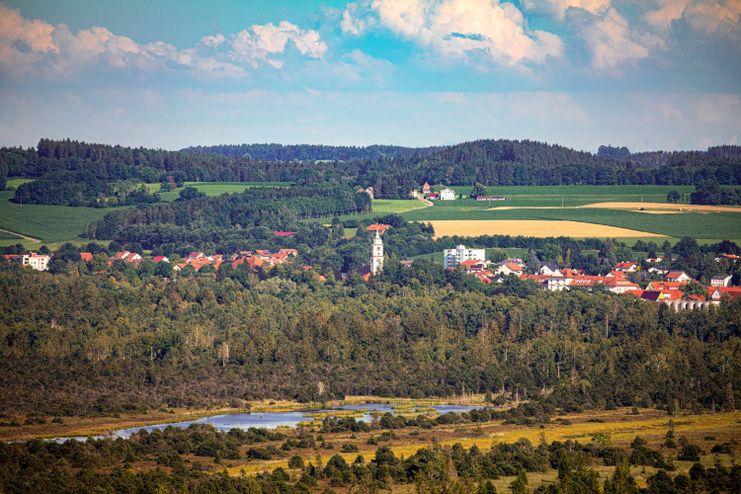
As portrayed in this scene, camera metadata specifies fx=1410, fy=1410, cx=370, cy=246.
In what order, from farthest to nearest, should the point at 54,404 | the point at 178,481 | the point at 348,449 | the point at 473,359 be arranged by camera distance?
1. the point at 473,359
2. the point at 54,404
3. the point at 348,449
4. the point at 178,481

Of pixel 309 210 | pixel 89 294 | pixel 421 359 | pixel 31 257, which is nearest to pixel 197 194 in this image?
pixel 309 210

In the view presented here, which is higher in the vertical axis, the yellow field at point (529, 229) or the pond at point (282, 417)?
the yellow field at point (529, 229)

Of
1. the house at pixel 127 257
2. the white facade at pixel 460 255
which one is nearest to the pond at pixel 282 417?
the white facade at pixel 460 255

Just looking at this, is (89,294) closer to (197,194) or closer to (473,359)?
(473,359)

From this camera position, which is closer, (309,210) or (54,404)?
(54,404)

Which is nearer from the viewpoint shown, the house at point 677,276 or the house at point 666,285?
the house at point 666,285

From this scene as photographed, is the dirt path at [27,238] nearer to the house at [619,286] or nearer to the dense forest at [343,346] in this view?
the dense forest at [343,346]
